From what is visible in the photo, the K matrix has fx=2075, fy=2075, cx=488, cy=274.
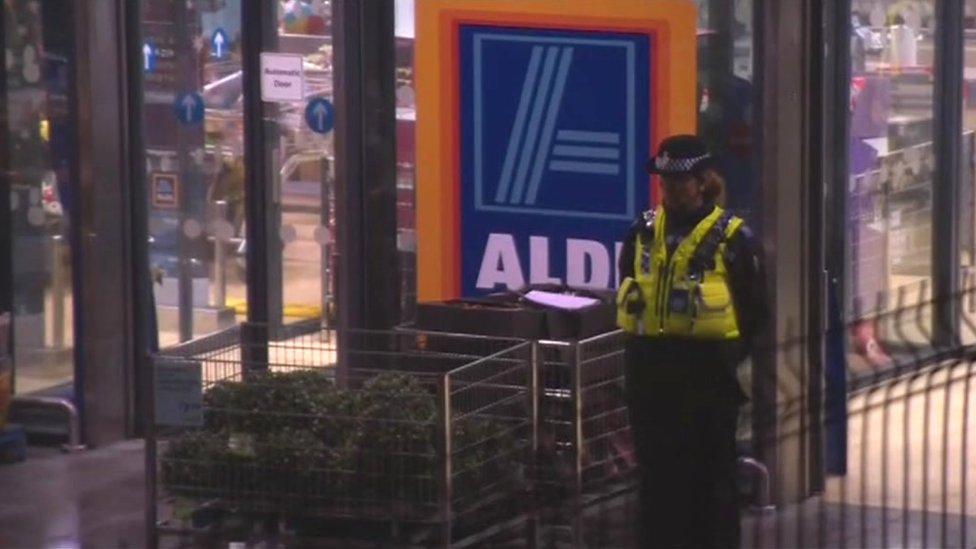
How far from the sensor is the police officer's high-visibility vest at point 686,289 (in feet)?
22.2

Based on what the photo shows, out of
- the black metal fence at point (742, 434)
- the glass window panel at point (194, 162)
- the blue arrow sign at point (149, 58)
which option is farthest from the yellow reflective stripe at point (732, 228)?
the blue arrow sign at point (149, 58)

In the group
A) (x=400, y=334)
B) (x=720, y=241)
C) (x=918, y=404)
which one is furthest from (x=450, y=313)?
(x=918, y=404)

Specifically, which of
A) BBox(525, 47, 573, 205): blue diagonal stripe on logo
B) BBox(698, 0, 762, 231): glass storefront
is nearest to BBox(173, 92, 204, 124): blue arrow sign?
BBox(525, 47, 573, 205): blue diagonal stripe on logo

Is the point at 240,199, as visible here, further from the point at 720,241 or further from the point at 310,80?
the point at 720,241

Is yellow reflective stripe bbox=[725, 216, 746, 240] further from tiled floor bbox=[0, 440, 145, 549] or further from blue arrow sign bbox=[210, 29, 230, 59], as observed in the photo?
blue arrow sign bbox=[210, 29, 230, 59]

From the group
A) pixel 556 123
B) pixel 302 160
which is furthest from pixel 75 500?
pixel 556 123

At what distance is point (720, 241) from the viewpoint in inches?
270

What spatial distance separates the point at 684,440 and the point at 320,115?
3.68m

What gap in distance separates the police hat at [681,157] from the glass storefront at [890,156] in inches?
152

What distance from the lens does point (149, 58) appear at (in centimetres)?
1030

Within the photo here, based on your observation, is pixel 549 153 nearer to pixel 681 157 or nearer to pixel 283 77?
pixel 283 77

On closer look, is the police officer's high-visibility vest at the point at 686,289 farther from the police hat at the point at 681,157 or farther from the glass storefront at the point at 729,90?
the glass storefront at the point at 729,90

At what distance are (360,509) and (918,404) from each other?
292 centimetres

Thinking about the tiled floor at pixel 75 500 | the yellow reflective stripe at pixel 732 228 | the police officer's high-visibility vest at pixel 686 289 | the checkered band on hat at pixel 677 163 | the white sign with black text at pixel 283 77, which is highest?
the white sign with black text at pixel 283 77
